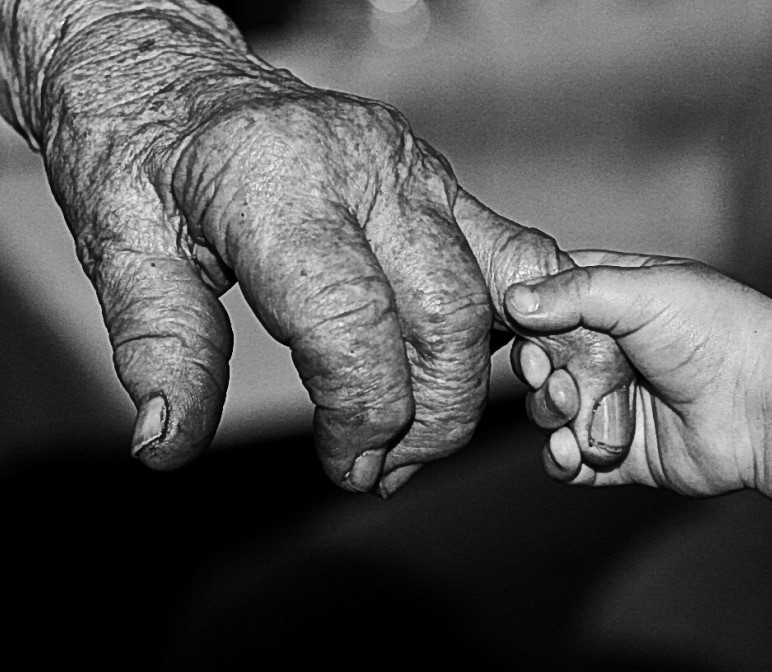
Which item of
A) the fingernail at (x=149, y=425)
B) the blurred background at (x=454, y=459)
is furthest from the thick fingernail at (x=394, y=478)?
Result: the blurred background at (x=454, y=459)

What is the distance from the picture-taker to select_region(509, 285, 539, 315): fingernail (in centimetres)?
86

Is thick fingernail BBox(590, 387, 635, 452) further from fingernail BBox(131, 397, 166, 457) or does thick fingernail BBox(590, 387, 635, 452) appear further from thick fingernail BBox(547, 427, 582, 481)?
fingernail BBox(131, 397, 166, 457)

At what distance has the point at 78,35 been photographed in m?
0.92

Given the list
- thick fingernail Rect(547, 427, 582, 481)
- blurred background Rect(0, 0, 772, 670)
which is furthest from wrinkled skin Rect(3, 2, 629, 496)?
blurred background Rect(0, 0, 772, 670)

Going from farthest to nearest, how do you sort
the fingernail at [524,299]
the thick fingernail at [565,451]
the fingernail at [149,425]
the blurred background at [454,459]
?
the blurred background at [454,459] → the thick fingernail at [565,451] → the fingernail at [524,299] → the fingernail at [149,425]

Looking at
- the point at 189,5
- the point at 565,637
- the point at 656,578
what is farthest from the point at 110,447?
the point at 189,5

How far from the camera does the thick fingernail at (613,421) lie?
92cm

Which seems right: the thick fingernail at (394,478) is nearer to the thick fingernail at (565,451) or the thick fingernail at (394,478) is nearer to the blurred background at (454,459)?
the thick fingernail at (565,451)

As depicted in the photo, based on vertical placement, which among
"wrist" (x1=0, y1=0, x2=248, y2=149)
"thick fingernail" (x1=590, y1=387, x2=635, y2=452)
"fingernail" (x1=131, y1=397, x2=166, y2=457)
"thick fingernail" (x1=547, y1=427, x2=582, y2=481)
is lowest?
"thick fingernail" (x1=547, y1=427, x2=582, y2=481)

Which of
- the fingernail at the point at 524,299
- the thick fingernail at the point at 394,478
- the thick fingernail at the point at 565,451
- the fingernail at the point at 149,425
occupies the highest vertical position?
the fingernail at the point at 524,299

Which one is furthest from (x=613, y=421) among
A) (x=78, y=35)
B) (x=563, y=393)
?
(x=78, y=35)

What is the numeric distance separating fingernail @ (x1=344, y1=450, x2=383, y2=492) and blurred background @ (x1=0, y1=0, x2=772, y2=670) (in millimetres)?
1033

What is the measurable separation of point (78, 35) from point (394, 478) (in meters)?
0.50

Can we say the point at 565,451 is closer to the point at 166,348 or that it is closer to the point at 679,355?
the point at 679,355
